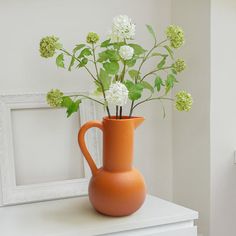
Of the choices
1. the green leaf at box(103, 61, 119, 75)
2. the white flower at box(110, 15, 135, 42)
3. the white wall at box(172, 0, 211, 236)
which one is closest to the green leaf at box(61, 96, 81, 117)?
the green leaf at box(103, 61, 119, 75)

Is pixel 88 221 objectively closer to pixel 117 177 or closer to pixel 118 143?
pixel 117 177

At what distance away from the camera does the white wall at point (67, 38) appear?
159cm

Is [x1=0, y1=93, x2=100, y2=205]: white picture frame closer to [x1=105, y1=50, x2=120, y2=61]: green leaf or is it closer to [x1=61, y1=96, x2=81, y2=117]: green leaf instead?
[x1=61, y1=96, x2=81, y2=117]: green leaf

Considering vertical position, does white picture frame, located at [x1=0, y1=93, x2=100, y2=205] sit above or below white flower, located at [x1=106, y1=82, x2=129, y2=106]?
below

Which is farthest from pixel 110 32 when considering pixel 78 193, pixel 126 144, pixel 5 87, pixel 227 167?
pixel 227 167

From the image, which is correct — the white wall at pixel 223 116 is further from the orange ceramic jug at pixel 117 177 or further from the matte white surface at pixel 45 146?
the matte white surface at pixel 45 146

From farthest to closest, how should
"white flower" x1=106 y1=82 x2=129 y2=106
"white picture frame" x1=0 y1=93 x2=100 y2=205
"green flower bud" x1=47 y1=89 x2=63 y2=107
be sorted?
"white picture frame" x1=0 y1=93 x2=100 y2=205 → "green flower bud" x1=47 y1=89 x2=63 y2=107 → "white flower" x1=106 y1=82 x2=129 y2=106

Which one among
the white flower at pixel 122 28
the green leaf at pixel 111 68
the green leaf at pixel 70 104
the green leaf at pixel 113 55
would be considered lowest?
the green leaf at pixel 70 104

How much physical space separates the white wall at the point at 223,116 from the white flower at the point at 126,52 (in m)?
0.46

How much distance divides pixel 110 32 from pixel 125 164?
45cm

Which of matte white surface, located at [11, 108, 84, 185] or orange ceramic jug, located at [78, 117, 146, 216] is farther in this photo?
matte white surface, located at [11, 108, 84, 185]

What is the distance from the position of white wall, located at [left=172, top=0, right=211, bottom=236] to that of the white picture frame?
44 centimetres

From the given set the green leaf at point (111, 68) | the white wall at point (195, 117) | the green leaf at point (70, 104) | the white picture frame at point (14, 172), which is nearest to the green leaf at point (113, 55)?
the green leaf at point (111, 68)

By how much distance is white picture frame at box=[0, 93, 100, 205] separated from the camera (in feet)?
5.08
